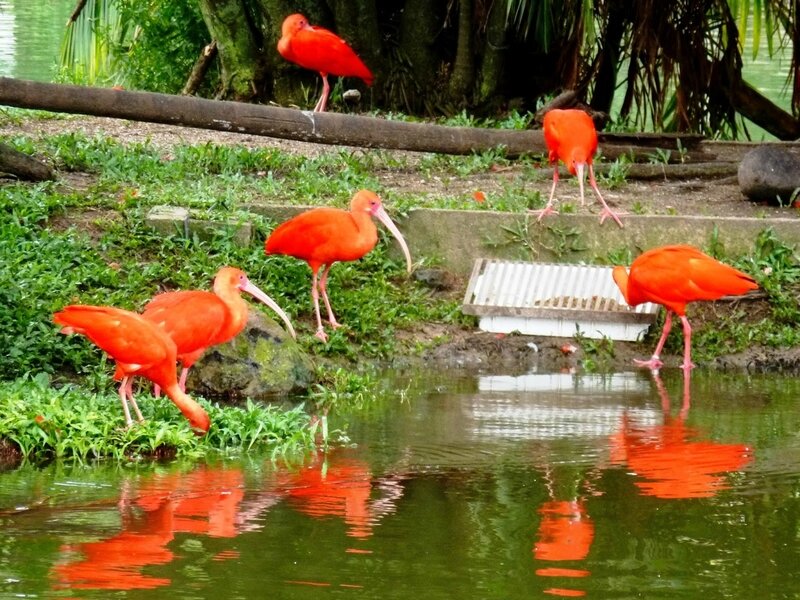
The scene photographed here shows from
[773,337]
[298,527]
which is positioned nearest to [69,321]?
[298,527]

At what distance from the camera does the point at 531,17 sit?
12898 mm

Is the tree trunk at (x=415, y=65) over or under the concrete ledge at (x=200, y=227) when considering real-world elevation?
over

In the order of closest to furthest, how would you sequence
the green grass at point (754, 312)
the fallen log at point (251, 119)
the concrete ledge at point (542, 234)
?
the green grass at point (754, 312) → the concrete ledge at point (542, 234) → the fallen log at point (251, 119)

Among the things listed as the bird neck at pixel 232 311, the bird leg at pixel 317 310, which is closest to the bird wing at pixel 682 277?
the bird leg at pixel 317 310

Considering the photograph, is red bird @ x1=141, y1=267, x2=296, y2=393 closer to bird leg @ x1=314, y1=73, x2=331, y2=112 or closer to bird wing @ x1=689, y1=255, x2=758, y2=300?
bird wing @ x1=689, y1=255, x2=758, y2=300

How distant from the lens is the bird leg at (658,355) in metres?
8.45

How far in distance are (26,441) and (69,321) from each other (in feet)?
1.78

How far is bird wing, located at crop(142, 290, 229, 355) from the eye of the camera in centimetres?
659

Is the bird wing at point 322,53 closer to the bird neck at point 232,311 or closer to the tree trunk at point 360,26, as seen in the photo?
the tree trunk at point 360,26

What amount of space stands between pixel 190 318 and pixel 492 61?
729 centimetres

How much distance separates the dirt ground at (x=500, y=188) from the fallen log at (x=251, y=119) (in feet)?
0.96

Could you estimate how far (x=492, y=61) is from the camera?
1330cm

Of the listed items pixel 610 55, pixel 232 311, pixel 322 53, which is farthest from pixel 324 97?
pixel 232 311

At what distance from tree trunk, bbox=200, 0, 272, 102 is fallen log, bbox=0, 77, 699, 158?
3.10 meters
